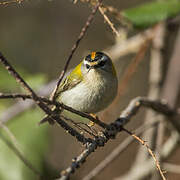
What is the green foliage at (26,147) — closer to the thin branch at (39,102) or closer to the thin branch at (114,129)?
the thin branch at (114,129)

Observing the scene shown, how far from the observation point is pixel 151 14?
261 centimetres

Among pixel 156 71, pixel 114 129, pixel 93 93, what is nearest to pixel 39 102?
pixel 114 129

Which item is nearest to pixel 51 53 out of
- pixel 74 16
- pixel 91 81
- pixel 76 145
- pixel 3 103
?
pixel 74 16

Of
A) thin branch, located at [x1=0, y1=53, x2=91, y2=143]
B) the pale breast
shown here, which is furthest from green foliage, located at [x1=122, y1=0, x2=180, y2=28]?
thin branch, located at [x1=0, y1=53, x2=91, y2=143]

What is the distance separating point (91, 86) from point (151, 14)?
711 millimetres

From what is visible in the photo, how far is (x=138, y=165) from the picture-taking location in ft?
9.03

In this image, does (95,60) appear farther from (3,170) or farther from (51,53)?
(51,53)

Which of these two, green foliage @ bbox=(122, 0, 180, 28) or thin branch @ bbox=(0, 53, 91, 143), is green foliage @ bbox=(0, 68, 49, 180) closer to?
green foliage @ bbox=(122, 0, 180, 28)

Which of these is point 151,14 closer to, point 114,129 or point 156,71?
point 156,71

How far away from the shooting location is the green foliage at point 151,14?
8.39 ft

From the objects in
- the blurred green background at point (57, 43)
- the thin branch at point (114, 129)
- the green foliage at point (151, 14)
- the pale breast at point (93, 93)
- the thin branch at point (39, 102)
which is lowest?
the thin branch at point (114, 129)

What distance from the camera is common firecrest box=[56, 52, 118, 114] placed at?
7.73 feet

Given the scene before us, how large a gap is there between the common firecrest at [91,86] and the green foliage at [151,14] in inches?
13.6

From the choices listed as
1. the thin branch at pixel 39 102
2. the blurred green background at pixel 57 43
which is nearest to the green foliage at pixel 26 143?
the thin branch at pixel 39 102
